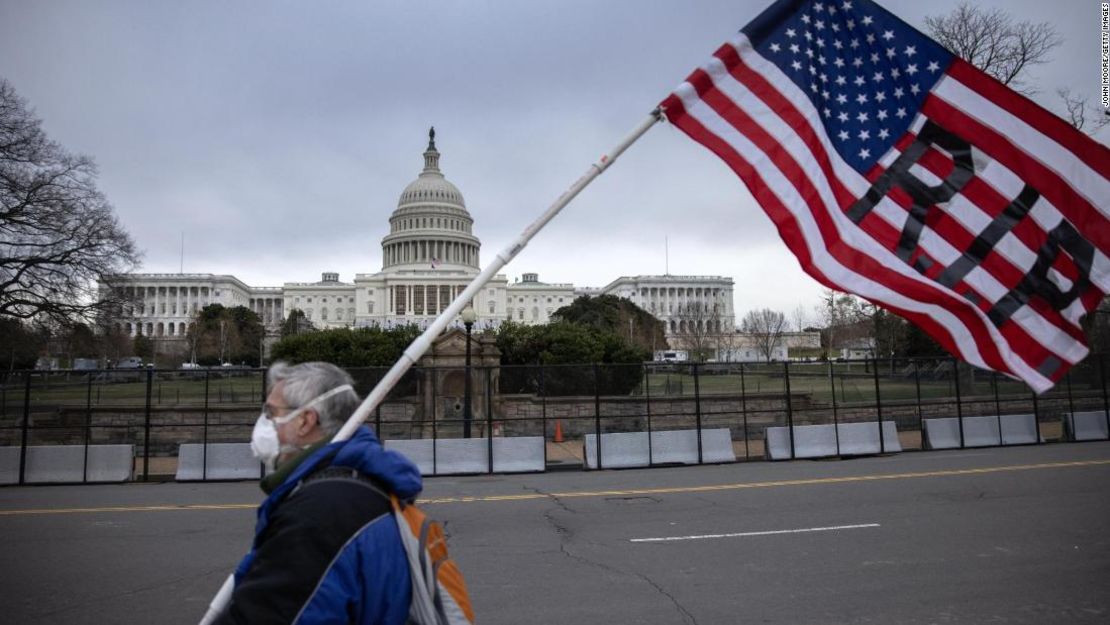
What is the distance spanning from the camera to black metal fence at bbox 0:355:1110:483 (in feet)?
55.8

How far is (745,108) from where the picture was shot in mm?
4781

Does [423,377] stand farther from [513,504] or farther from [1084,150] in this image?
[1084,150]

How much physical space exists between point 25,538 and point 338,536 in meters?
8.99

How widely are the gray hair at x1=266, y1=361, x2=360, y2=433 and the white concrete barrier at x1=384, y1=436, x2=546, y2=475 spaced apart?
43.1ft

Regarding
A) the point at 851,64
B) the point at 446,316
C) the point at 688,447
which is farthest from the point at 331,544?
the point at 688,447

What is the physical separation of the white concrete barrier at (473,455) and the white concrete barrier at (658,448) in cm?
130

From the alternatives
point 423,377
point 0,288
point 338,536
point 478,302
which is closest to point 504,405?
point 423,377

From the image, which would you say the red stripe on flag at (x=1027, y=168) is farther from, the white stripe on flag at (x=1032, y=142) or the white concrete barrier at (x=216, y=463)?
the white concrete barrier at (x=216, y=463)

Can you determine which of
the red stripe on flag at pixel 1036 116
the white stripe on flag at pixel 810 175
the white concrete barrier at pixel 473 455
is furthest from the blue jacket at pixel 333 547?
the white concrete barrier at pixel 473 455

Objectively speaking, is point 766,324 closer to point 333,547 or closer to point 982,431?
point 982,431

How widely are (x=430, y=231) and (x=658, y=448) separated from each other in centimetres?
10689

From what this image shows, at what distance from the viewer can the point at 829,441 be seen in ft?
55.8

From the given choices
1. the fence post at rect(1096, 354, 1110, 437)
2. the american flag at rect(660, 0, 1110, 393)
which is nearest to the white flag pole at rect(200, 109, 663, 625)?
the american flag at rect(660, 0, 1110, 393)

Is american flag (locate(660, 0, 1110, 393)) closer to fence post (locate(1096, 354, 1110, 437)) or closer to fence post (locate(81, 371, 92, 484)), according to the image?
fence post (locate(81, 371, 92, 484))
